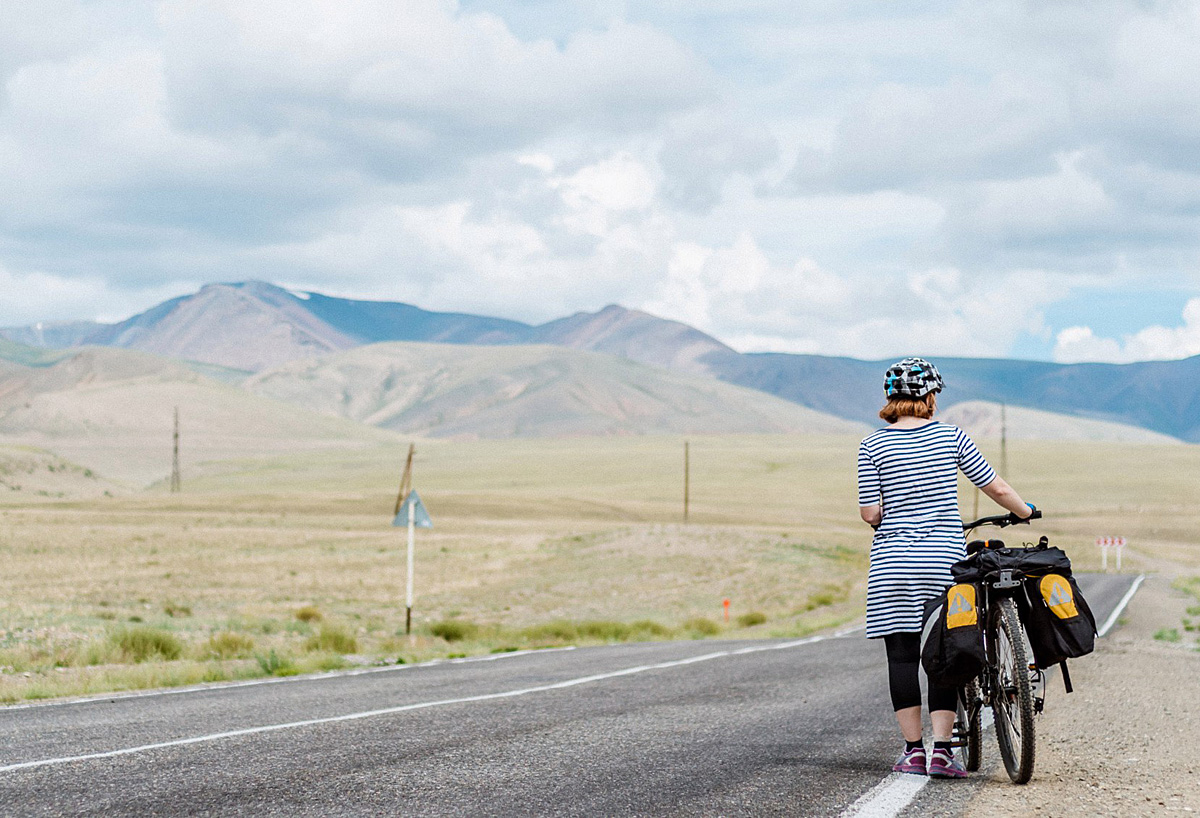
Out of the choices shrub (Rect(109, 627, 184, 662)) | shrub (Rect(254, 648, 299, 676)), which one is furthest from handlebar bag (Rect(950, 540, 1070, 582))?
shrub (Rect(109, 627, 184, 662))

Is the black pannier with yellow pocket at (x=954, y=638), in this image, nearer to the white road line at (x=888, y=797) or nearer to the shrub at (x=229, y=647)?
the white road line at (x=888, y=797)

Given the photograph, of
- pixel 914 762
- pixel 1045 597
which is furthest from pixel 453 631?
Result: pixel 1045 597

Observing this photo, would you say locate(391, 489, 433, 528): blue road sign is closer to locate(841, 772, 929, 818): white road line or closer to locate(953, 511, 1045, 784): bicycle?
locate(841, 772, 929, 818): white road line

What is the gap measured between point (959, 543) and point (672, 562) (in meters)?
41.1

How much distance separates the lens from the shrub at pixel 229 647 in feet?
57.2

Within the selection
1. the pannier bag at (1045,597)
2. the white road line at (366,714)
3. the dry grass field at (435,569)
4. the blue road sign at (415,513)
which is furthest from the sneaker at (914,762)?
the blue road sign at (415,513)

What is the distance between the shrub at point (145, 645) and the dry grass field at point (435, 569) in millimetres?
41

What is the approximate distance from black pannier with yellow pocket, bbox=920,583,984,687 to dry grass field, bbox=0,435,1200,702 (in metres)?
9.31

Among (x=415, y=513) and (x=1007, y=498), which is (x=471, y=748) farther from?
(x=415, y=513)

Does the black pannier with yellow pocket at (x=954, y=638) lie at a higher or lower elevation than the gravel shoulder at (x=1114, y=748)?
higher

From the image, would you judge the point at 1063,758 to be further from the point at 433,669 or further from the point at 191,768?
the point at 433,669

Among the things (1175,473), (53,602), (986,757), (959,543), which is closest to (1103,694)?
(986,757)

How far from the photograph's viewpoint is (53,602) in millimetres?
29375

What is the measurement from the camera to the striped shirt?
20.8 feet
